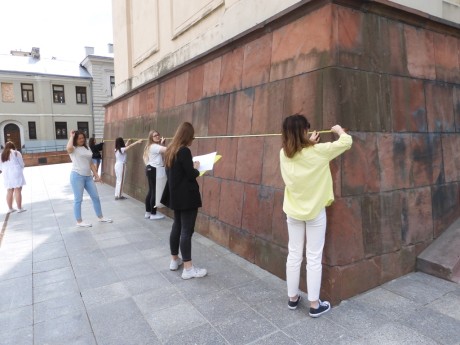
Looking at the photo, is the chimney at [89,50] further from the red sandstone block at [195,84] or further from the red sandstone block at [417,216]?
the red sandstone block at [417,216]

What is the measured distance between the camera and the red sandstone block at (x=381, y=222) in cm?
376

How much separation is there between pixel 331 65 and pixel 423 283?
2607 millimetres

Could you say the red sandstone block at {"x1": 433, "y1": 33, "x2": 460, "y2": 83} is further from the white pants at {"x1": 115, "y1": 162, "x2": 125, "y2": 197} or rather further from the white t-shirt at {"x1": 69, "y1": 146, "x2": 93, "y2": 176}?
the white pants at {"x1": 115, "y1": 162, "x2": 125, "y2": 197}

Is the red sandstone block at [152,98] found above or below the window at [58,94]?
below

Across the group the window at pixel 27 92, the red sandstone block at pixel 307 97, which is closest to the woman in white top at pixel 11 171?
the red sandstone block at pixel 307 97

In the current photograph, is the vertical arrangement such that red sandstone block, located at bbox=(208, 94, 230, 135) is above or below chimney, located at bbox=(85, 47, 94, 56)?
below

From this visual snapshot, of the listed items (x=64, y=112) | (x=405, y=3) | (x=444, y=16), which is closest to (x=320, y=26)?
(x=405, y=3)

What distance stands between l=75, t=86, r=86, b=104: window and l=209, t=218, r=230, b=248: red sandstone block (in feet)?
121

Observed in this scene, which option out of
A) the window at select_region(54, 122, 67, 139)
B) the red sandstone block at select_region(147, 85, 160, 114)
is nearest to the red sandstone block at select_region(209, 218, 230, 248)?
the red sandstone block at select_region(147, 85, 160, 114)

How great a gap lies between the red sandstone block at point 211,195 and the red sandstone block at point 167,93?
2496 mm

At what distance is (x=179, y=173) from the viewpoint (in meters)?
4.03

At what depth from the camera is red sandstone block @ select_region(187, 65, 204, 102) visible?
21.1 feet

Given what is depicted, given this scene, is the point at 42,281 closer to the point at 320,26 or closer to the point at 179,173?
the point at 179,173

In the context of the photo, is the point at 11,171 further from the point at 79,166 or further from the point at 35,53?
the point at 35,53
